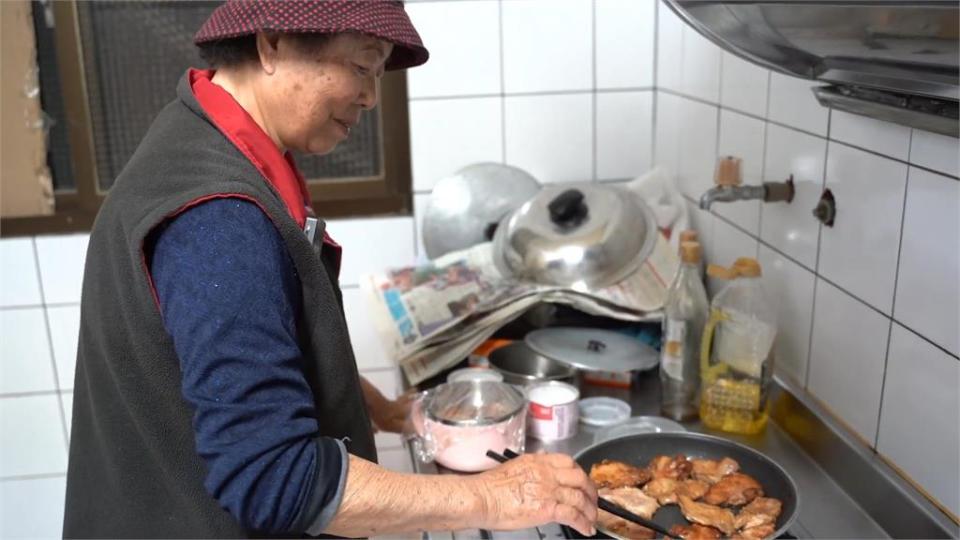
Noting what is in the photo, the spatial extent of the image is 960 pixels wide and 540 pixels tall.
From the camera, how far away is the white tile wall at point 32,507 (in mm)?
1922

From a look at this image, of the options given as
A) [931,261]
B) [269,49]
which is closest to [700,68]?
[931,261]

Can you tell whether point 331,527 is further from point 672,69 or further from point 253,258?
point 672,69

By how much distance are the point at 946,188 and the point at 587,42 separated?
102 cm

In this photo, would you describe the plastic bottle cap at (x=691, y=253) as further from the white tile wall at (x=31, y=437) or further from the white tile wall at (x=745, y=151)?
the white tile wall at (x=31, y=437)

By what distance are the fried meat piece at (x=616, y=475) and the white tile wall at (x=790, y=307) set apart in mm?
335

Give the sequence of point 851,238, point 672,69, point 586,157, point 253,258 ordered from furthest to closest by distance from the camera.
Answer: point 586,157 < point 672,69 < point 851,238 < point 253,258

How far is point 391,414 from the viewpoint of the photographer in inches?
48.7

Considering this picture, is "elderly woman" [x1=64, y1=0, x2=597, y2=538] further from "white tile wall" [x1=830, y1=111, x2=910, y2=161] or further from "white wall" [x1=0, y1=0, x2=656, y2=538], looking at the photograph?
"white wall" [x1=0, y1=0, x2=656, y2=538]

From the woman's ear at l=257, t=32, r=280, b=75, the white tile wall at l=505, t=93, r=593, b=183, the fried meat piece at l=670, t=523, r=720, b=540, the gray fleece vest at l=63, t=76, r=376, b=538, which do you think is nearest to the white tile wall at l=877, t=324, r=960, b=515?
the fried meat piece at l=670, t=523, r=720, b=540

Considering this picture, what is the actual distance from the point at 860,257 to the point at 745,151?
0.37 meters

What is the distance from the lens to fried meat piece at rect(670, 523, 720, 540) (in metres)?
0.93

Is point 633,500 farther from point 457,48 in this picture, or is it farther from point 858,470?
point 457,48

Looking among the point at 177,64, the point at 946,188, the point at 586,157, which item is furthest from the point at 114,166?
the point at 946,188

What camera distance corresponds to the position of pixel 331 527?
2.42 ft
